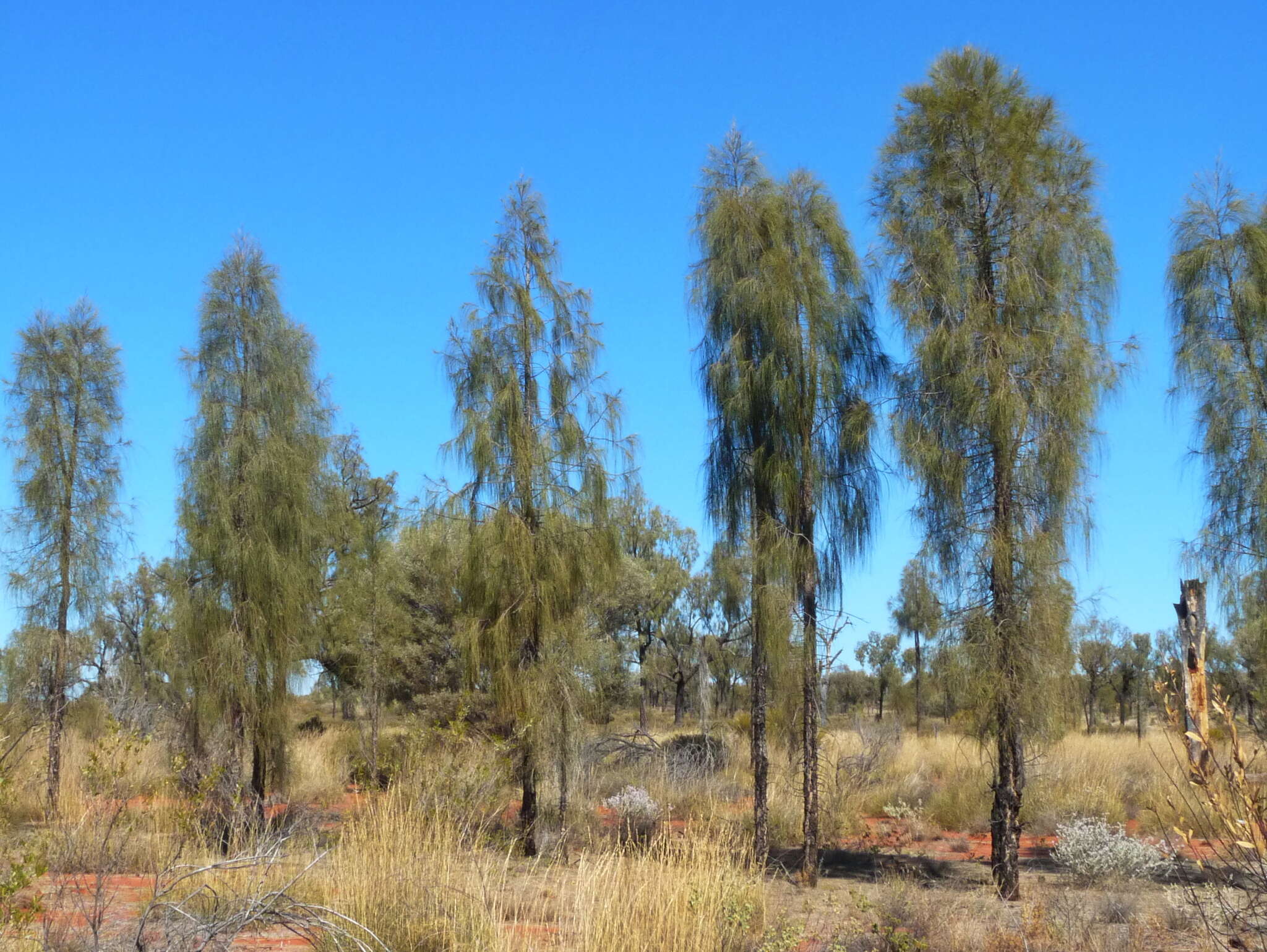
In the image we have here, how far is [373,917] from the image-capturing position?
734 centimetres

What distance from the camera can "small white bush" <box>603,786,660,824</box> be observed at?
14672 mm

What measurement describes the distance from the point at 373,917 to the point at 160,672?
61.4 ft

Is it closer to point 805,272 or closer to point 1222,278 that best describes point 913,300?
point 805,272

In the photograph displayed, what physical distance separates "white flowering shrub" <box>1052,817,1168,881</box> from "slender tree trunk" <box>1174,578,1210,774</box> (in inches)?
228

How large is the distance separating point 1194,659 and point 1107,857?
6666 millimetres

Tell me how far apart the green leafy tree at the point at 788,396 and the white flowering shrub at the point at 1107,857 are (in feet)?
9.15

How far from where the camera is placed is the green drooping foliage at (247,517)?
13688 millimetres

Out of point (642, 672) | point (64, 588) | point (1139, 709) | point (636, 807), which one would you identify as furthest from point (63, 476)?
point (1139, 709)

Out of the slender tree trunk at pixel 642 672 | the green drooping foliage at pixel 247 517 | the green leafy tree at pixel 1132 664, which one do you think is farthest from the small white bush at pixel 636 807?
the green leafy tree at pixel 1132 664

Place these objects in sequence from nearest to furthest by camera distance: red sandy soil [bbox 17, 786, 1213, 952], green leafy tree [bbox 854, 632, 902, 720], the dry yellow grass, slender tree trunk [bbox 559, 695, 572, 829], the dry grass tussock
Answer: the dry yellow grass → the dry grass tussock → red sandy soil [bbox 17, 786, 1213, 952] → slender tree trunk [bbox 559, 695, 572, 829] → green leafy tree [bbox 854, 632, 902, 720]

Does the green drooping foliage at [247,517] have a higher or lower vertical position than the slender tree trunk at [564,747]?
higher

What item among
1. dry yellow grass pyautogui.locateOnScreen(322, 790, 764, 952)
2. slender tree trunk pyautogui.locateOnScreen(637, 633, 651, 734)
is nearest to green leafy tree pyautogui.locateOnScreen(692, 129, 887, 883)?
dry yellow grass pyautogui.locateOnScreen(322, 790, 764, 952)

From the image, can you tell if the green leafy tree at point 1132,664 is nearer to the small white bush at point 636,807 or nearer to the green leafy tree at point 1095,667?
the green leafy tree at point 1095,667

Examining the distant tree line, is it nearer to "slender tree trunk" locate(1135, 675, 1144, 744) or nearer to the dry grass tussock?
the dry grass tussock
